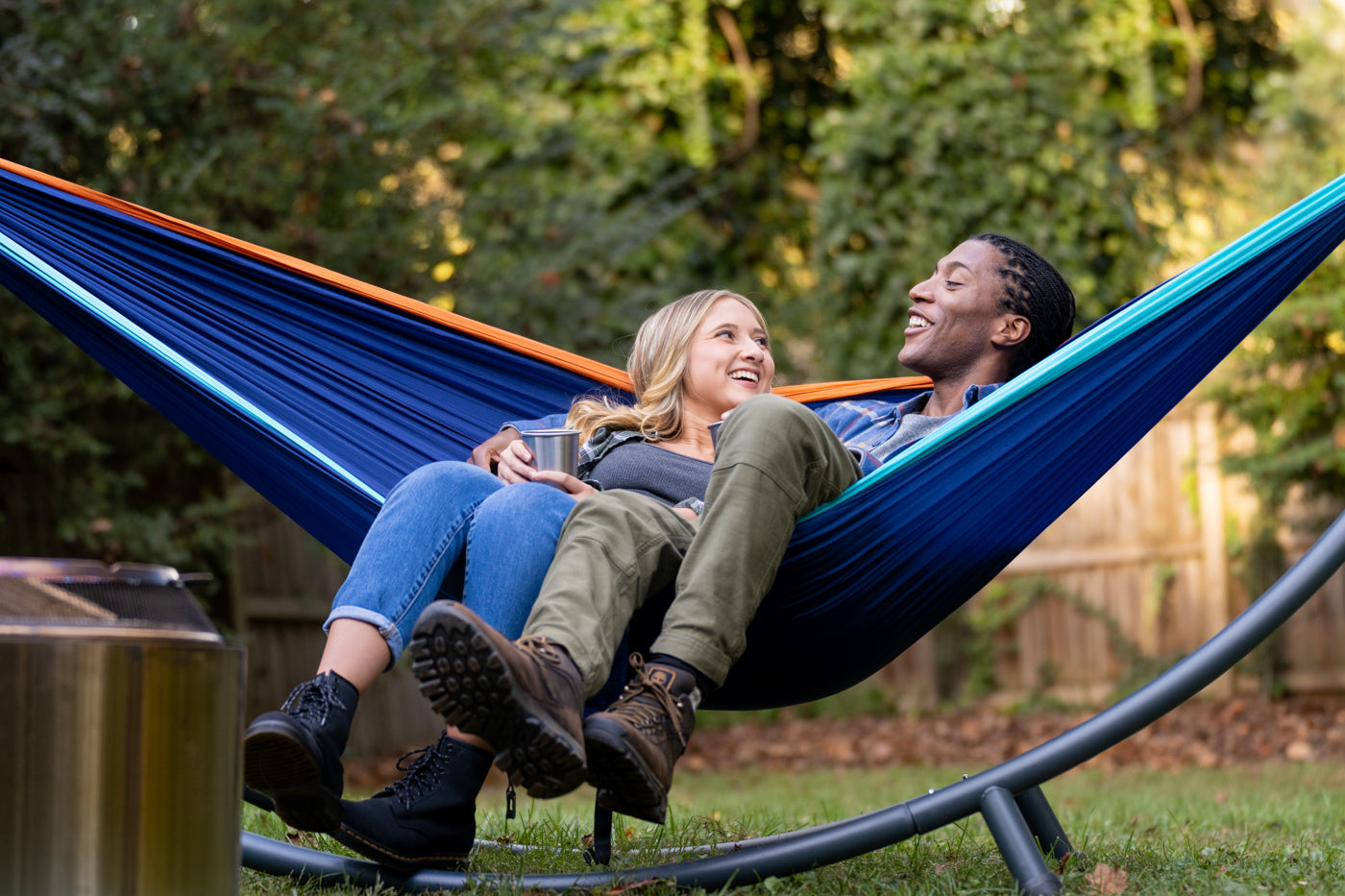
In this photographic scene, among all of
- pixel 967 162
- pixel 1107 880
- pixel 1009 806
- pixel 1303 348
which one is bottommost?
pixel 1107 880

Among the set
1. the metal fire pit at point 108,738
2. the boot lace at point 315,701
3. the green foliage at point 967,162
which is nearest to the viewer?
the metal fire pit at point 108,738

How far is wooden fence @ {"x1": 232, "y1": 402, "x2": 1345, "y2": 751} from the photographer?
17.1ft

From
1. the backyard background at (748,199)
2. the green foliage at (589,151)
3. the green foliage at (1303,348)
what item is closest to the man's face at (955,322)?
the green foliage at (589,151)

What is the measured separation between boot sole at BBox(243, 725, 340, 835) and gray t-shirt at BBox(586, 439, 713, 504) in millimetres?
680

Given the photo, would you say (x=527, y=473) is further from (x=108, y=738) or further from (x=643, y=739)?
(x=108, y=738)

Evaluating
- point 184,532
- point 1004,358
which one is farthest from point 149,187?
point 1004,358

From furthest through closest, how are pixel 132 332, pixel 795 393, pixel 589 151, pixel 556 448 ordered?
pixel 589 151, pixel 795 393, pixel 132 332, pixel 556 448

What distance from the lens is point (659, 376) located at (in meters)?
2.18

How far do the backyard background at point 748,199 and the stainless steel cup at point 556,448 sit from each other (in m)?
1.90

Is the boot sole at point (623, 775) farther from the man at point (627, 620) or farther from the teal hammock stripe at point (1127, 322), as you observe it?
the teal hammock stripe at point (1127, 322)

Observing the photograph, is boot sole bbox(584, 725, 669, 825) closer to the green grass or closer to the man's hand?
the green grass

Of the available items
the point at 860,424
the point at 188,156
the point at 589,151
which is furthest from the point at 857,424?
the point at 589,151

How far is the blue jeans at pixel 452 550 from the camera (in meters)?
1.62

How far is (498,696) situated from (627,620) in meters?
0.28
